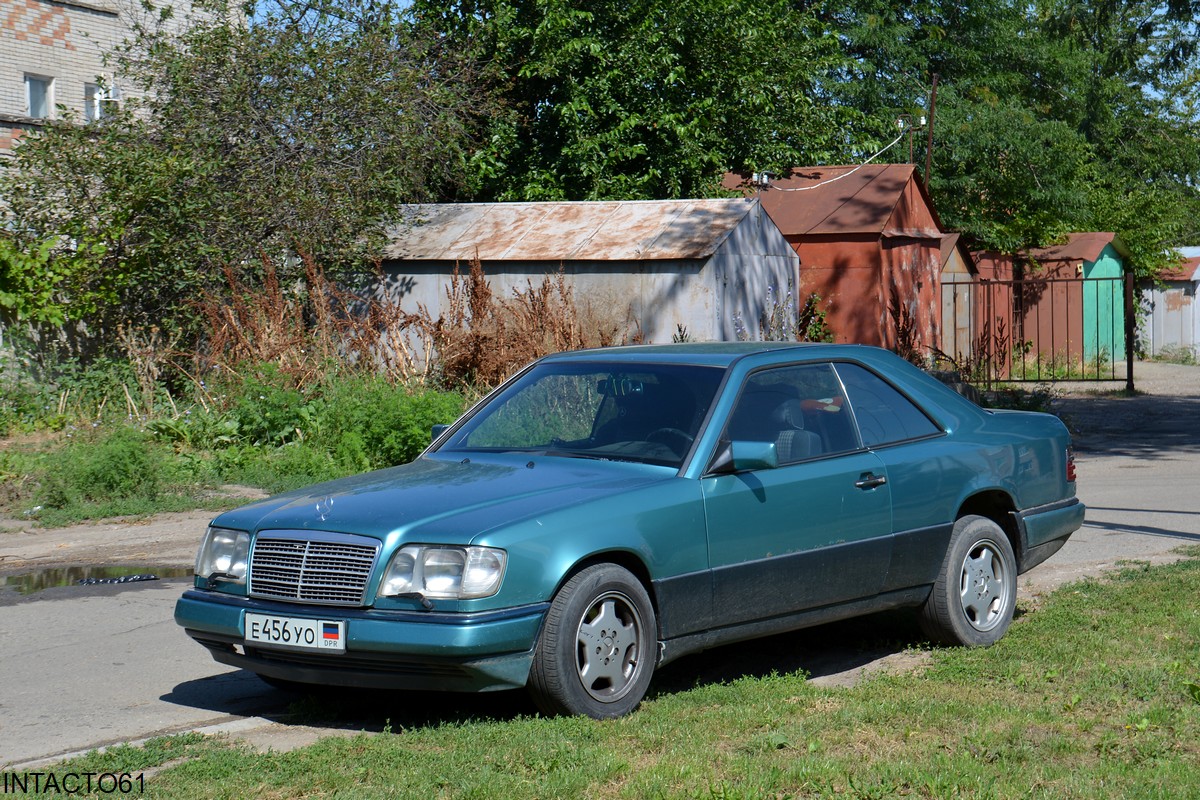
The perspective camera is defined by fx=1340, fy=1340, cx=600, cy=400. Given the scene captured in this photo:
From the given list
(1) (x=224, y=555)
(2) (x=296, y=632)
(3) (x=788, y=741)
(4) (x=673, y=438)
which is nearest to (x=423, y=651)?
(2) (x=296, y=632)

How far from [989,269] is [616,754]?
108 ft

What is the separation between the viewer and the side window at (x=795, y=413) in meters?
6.23

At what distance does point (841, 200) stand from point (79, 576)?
798 inches

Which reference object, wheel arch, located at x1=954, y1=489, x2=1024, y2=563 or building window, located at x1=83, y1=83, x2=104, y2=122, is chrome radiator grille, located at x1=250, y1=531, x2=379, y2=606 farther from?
building window, located at x1=83, y1=83, x2=104, y2=122

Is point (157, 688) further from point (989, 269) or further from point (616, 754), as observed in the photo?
point (989, 269)

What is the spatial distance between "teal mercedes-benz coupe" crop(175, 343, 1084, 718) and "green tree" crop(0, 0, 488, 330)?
1165 cm

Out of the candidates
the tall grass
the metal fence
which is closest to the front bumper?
the tall grass

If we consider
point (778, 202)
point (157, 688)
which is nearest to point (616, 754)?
point (157, 688)

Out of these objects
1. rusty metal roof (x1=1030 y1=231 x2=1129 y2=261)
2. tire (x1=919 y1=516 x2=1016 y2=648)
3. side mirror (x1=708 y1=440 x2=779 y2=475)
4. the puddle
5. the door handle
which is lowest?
the puddle

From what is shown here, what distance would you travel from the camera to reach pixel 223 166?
59.3 ft

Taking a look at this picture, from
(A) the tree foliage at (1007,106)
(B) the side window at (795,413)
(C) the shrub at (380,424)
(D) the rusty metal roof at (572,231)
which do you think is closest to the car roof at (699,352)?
(B) the side window at (795,413)

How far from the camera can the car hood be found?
5.30m

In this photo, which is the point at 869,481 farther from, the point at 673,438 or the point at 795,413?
the point at 673,438

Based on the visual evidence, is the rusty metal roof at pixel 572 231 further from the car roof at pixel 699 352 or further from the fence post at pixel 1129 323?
the car roof at pixel 699 352
